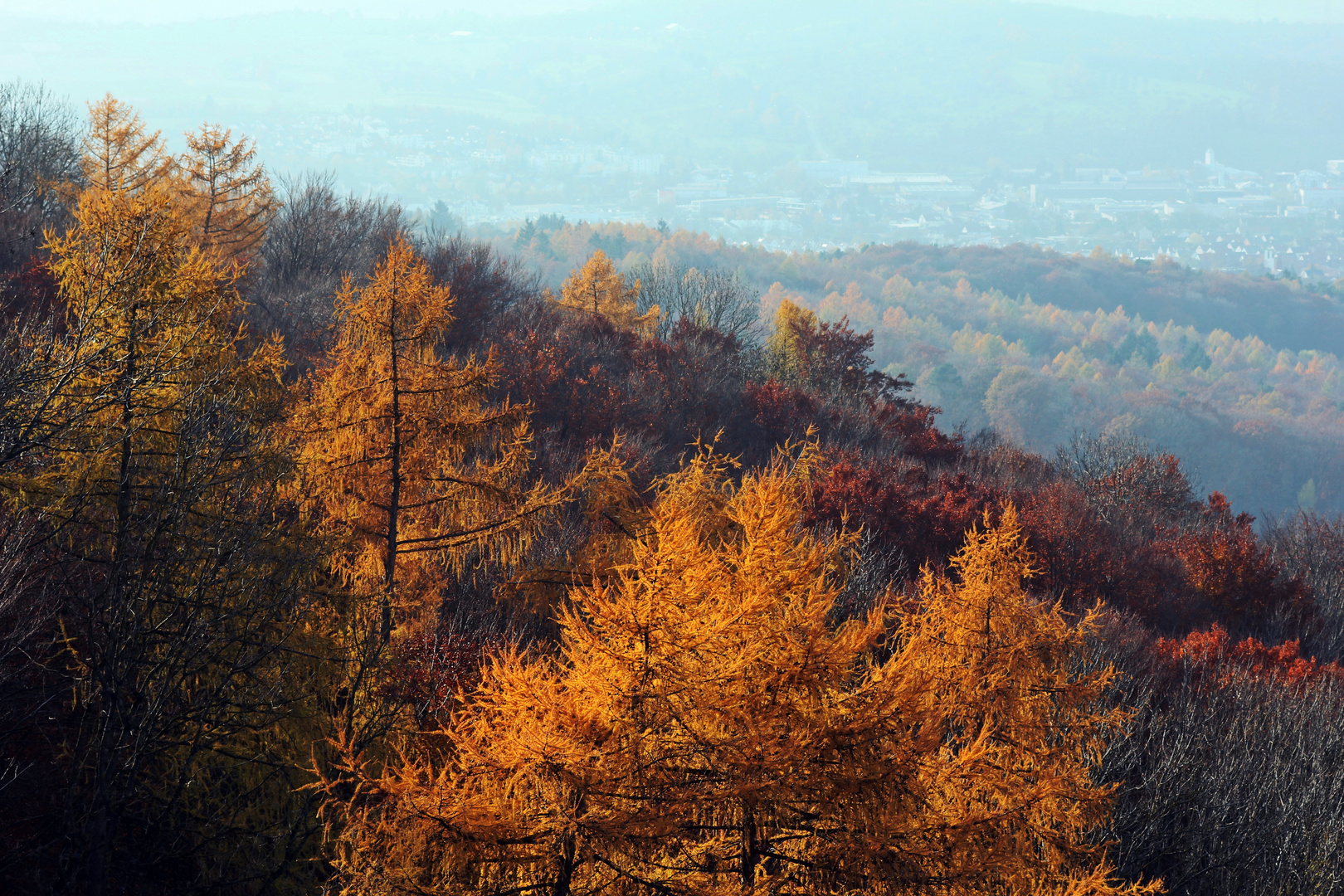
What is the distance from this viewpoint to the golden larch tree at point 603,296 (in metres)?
39.7

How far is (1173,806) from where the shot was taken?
1383cm

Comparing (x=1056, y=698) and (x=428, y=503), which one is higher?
(x=428, y=503)

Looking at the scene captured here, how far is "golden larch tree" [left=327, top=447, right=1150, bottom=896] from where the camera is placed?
217 inches

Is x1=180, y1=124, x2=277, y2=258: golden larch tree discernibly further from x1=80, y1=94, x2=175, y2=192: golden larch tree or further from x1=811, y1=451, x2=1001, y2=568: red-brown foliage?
x1=811, y1=451, x2=1001, y2=568: red-brown foliage

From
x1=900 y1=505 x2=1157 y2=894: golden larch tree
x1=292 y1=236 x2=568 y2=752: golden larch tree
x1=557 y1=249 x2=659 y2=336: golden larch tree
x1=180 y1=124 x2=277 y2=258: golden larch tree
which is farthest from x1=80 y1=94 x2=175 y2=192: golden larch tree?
x1=900 y1=505 x2=1157 y2=894: golden larch tree

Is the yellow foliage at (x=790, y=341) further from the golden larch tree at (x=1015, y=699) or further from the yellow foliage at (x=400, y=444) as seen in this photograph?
the golden larch tree at (x=1015, y=699)

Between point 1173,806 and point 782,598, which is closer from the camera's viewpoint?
point 782,598

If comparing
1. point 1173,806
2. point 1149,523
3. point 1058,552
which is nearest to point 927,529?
point 1058,552

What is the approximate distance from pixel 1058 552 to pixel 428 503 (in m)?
18.5

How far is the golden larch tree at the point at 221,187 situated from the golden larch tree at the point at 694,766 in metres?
22.9

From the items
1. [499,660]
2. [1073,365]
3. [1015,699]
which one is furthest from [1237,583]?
[1073,365]

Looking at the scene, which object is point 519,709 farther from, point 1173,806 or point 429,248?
point 429,248

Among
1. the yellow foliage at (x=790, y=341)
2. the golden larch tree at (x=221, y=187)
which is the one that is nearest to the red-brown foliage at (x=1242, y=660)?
the yellow foliage at (x=790, y=341)

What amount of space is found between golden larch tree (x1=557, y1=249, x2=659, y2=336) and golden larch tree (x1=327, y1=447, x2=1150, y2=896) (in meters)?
33.4
